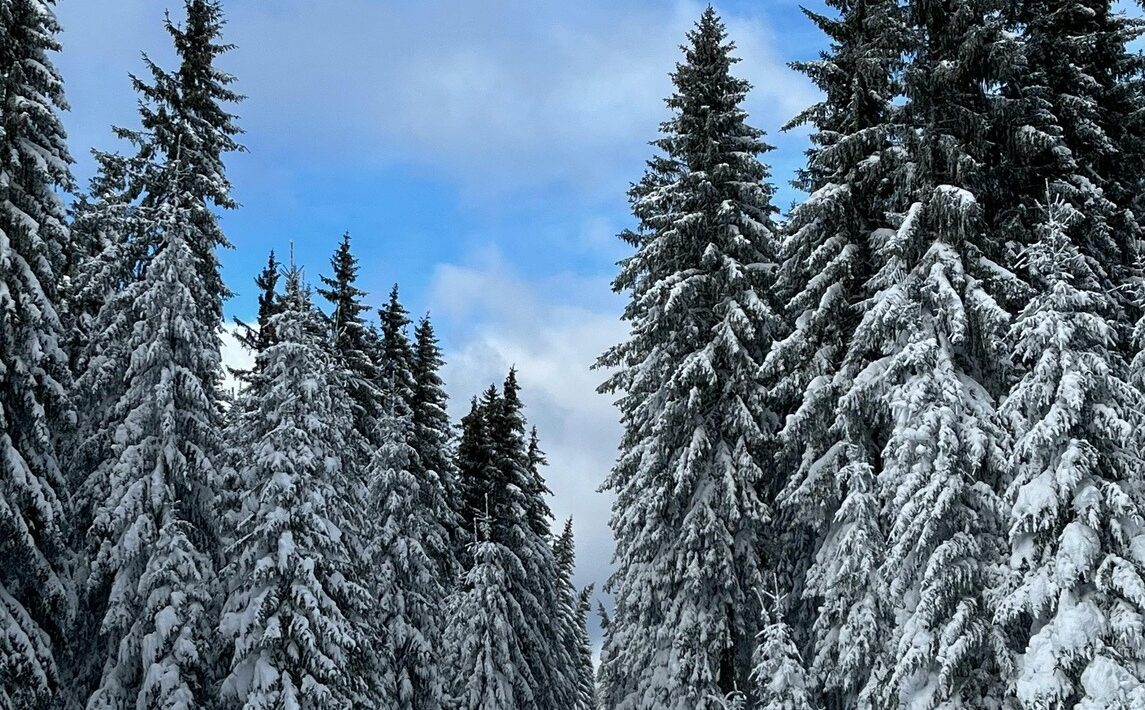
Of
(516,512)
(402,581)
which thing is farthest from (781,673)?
(516,512)

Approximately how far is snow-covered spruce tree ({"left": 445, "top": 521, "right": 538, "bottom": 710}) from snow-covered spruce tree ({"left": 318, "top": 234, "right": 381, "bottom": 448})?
19.5 ft

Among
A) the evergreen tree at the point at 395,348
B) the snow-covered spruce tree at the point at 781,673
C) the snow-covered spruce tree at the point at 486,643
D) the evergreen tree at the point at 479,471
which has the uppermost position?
the evergreen tree at the point at 395,348

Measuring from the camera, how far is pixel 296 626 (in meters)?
20.0

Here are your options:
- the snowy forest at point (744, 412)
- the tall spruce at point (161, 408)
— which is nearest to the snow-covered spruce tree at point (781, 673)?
the snowy forest at point (744, 412)

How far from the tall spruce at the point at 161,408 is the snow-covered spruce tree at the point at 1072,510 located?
16826mm

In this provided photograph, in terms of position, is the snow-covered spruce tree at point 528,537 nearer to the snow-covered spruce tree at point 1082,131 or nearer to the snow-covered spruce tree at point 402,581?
the snow-covered spruce tree at point 402,581

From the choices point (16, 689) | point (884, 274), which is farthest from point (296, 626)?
point (884, 274)

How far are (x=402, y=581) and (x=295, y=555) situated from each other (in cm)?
904

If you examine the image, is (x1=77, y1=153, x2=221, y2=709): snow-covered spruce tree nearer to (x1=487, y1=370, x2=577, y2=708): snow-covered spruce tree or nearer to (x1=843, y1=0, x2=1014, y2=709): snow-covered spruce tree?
(x1=487, y1=370, x2=577, y2=708): snow-covered spruce tree

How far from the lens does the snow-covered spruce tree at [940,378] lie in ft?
51.8

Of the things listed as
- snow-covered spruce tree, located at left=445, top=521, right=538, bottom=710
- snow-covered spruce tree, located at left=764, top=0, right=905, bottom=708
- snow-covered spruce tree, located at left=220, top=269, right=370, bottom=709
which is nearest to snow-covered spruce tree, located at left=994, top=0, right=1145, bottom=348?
snow-covered spruce tree, located at left=764, top=0, right=905, bottom=708

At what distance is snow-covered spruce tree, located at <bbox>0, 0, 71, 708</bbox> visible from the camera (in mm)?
18844

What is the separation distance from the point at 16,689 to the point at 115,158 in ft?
46.8

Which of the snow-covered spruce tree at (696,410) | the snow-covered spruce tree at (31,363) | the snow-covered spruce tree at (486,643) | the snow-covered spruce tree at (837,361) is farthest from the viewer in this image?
the snow-covered spruce tree at (486,643)
